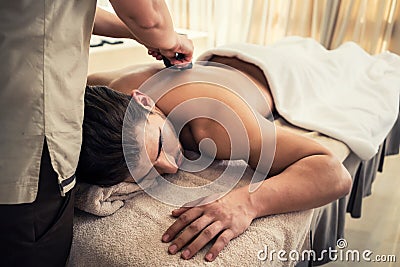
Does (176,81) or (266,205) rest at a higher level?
(176,81)

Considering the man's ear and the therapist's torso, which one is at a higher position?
the therapist's torso

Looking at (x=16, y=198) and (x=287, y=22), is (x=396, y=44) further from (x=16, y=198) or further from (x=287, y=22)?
(x=16, y=198)

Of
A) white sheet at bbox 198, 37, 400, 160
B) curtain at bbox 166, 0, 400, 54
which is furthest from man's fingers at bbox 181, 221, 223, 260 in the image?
Answer: curtain at bbox 166, 0, 400, 54

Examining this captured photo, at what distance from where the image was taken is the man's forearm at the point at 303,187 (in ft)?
3.21

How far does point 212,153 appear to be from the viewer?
120 centimetres

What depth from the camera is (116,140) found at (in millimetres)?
958

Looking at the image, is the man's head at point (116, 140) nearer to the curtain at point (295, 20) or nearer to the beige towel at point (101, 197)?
the beige towel at point (101, 197)

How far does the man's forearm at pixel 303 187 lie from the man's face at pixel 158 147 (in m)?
0.24

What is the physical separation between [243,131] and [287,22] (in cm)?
199

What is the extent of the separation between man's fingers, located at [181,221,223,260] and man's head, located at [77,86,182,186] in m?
0.23

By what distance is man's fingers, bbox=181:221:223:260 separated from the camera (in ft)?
2.76

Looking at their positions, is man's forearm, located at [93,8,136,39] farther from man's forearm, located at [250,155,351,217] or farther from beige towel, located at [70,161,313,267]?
man's forearm, located at [250,155,351,217]

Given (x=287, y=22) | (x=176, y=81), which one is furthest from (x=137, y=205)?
(x=287, y=22)

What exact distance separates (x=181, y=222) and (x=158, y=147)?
219 mm
